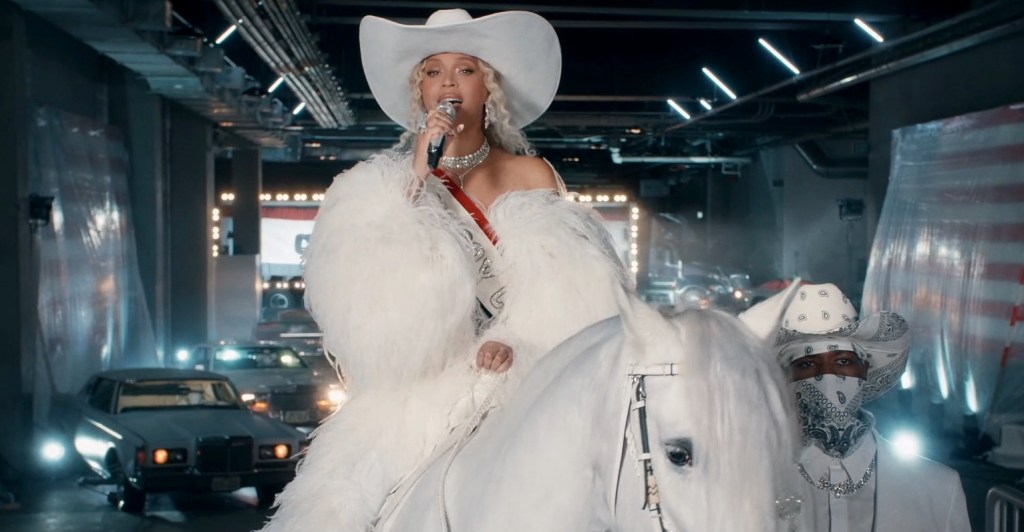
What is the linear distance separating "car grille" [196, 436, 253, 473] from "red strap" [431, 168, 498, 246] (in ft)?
30.6

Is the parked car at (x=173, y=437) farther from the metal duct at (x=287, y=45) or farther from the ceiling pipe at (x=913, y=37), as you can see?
the ceiling pipe at (x=913, y=37)

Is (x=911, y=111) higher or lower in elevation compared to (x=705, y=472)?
higher

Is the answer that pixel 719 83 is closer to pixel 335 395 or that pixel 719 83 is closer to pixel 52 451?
pixel 335 395

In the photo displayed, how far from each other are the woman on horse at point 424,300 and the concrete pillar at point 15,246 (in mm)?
11184

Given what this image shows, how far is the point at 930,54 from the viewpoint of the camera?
15.6 metres

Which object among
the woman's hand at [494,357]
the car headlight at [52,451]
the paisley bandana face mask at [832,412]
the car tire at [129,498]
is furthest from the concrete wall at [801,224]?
the woman's hand at [494,357]

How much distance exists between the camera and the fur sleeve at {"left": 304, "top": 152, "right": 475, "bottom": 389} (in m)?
3.38

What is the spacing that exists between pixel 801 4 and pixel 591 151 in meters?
26.8

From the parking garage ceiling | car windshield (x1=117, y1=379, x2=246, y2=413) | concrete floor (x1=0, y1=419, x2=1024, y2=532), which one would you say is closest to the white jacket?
concrete floor (x1=0, y1=419, x2=1024, y2=532)

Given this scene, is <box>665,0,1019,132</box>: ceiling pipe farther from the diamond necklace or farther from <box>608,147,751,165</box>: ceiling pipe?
<box>608,147,751,165</box>: ceiling pipe

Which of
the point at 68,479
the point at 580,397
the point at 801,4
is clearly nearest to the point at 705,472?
the point at 580,397

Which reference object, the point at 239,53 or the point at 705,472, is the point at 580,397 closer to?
the point at 705,472

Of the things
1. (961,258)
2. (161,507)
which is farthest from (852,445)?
(961,258)

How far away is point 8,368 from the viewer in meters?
14.1
